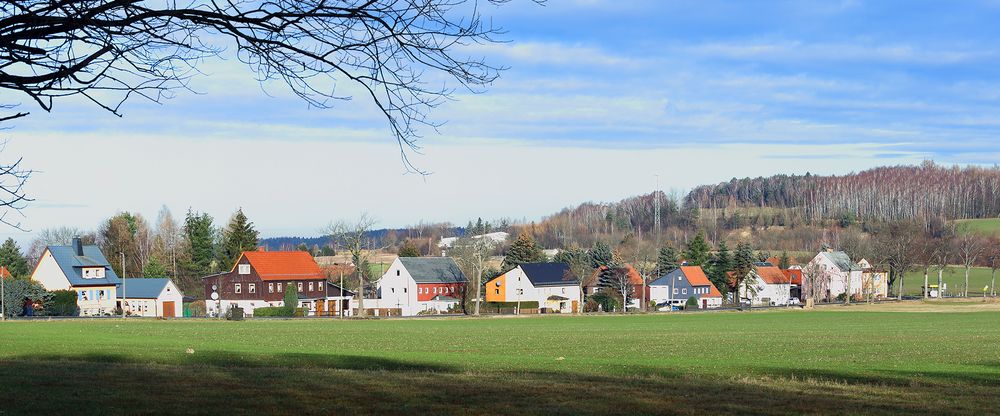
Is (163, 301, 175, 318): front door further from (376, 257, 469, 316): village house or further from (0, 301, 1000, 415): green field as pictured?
(0, 301, 1000, 415): green field

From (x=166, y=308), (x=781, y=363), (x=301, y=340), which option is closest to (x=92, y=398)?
(x=781, y=363)

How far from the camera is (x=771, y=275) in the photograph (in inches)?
5846

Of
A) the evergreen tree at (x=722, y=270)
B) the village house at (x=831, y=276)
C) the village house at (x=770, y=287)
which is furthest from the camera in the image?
the village house at (x=770, y=287)

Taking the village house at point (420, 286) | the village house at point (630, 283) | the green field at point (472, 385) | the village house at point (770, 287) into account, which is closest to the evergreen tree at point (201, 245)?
the village house at point (420, 286)

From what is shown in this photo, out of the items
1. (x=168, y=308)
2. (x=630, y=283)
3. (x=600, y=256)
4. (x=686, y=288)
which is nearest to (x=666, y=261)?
(x=600, y=256)

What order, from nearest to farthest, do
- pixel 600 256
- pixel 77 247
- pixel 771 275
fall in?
pixel 77 247 < pixel 600 256 < pixel 771 275

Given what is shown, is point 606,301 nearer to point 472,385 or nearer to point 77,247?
point 77,247

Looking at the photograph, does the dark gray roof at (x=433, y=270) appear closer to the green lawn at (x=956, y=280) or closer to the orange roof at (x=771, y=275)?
the orange roof at (x=771, y=275)

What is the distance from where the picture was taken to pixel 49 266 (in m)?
99.4

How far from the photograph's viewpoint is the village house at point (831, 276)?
133 m

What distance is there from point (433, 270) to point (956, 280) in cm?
9872

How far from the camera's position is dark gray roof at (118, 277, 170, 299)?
9794cm

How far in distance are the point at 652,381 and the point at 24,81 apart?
501 inches

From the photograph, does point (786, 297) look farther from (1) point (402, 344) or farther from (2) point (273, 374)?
(2) point (273, 374)
